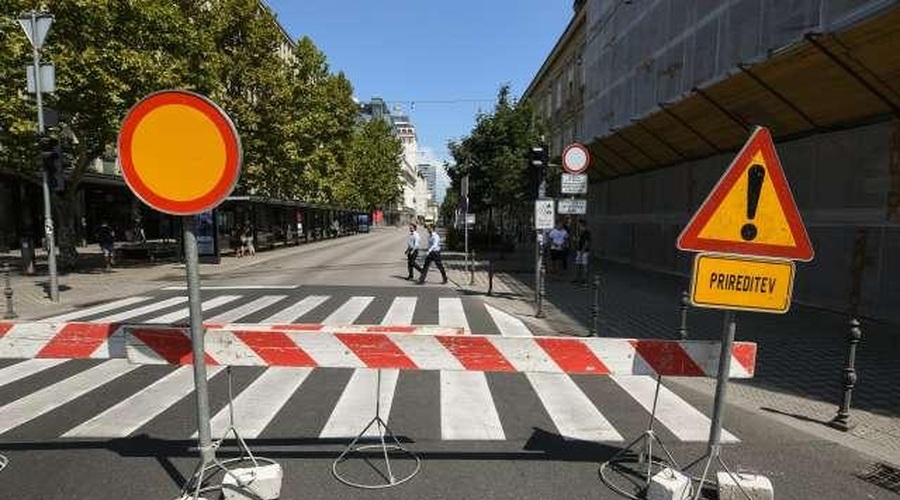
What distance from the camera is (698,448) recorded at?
17.1 feet

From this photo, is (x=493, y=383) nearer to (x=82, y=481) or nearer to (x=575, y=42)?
(x=82, y=481)

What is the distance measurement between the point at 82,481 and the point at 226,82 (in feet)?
90.9

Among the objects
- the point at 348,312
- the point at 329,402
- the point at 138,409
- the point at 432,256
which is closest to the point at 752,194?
the point at 329,402

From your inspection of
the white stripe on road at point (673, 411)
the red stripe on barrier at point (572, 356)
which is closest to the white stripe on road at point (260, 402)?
the red stripe on barrier at point (572, 356)

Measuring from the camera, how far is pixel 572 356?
439 cm

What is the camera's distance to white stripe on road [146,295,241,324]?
11.4 metres

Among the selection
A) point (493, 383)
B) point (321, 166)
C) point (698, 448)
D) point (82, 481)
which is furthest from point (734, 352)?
point (321, 166)

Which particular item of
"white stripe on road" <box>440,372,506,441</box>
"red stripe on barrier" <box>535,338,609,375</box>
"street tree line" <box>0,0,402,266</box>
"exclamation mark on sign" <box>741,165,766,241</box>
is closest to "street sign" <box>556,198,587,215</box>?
"white stripe on road" <box>440,372,506,441</box>

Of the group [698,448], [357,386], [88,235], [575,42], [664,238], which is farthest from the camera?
[575,42]

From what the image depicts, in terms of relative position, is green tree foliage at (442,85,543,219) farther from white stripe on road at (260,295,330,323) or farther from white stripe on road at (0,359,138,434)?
white stripe on road at (0,359,138,434)

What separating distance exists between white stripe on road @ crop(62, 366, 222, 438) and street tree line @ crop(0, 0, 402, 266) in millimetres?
13944

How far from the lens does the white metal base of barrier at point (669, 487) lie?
13.2 ft

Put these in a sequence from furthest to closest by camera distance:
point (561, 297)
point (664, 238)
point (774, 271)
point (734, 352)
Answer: point (664, 238)
point (561, 297)
point (734, 352)
point (774, 271)

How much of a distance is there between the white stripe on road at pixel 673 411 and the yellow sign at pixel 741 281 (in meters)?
1.97
